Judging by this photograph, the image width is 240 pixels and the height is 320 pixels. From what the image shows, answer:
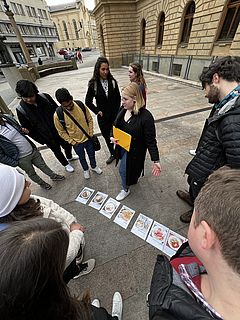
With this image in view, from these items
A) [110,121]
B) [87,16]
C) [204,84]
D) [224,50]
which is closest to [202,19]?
[224,50]

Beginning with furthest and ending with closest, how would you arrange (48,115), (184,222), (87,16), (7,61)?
(87,16), (7,61), (48,115), (184,222)

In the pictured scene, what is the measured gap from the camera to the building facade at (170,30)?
7980mm

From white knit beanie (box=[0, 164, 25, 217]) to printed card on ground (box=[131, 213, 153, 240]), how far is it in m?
1.67

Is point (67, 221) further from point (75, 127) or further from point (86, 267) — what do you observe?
point (75, 127)

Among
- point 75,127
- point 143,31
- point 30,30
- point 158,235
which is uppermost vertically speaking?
point 30,30

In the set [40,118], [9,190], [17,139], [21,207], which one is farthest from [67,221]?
[40,118]

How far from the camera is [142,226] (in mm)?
2369

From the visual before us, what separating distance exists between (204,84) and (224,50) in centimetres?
885

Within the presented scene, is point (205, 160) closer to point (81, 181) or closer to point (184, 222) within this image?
point (184, 222)

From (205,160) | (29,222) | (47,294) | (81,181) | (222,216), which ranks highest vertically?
(222,216)

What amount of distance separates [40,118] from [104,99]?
122 cm

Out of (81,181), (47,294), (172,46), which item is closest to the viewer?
(47,294)

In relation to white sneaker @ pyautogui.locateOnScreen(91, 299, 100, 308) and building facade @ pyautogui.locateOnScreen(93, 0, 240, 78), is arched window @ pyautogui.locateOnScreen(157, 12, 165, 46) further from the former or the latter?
white sneaker @ pyautogui.locateOnScreen(91, 299, 100, 308)

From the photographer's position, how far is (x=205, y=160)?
1732mm
